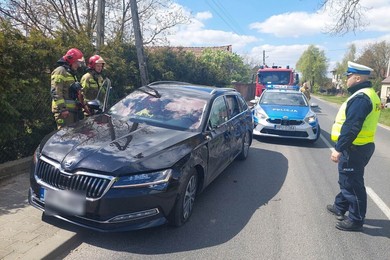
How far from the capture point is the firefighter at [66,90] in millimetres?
4969

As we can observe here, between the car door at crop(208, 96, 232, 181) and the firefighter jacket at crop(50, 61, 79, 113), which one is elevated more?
the firefighter jacket at crop(50, 61, 79, 113)

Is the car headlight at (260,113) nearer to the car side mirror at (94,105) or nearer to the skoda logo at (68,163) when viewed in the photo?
the car side mirror at (94,105)

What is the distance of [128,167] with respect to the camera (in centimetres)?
320

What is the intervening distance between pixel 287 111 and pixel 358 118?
561 cm

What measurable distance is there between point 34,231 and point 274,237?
8.57 feet

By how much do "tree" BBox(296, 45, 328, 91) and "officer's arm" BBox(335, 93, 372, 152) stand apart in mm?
94661

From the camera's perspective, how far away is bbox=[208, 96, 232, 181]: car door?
457 cm

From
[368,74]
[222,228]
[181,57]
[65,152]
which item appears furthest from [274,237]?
[181,57]

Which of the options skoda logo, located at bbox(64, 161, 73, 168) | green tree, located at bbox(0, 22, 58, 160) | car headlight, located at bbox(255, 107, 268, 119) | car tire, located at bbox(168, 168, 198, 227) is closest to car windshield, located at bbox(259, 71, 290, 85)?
car headlight, located at bbox(255, 107, 268, 119)

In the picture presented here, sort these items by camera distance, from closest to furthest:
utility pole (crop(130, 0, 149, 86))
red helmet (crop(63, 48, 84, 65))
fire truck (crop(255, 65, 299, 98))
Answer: red helmet (crop(63, 48, 84, 65)) → utility pole (crop(130, 0, 149, 86)) → fire truck (crop(255, 65, 299, 98))

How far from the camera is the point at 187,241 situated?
350 cm

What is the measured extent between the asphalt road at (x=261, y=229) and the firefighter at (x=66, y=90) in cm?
226

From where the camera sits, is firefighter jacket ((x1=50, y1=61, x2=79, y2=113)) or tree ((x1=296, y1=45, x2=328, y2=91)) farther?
tree ((x1=296, y1=45, x2=328, y2=91))

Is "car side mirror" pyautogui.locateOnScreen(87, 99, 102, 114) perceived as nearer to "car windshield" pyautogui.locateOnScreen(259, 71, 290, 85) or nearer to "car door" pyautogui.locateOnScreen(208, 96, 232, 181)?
"car door" pyautogui.locateOnScreen(208, 96, 232, 181)
